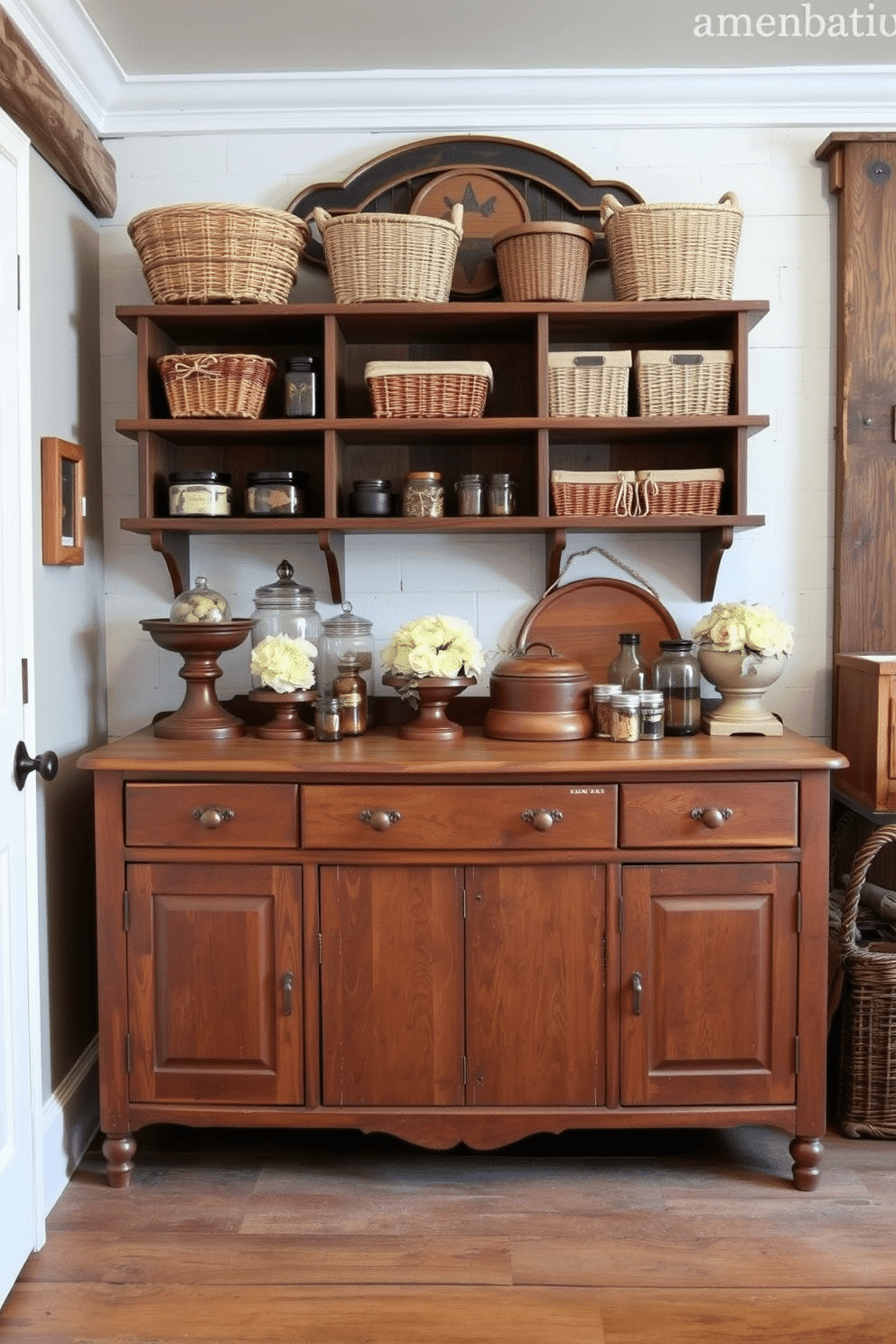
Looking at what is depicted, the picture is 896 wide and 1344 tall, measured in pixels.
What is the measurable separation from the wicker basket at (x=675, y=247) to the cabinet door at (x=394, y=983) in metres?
1.53

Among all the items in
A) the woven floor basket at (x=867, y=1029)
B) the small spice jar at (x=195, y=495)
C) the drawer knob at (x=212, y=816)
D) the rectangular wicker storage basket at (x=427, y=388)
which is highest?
the rectangular wicker storage basket at (x=427, y=388)

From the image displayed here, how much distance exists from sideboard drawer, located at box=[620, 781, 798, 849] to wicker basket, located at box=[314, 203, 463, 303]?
1.33m

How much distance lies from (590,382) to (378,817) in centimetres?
123

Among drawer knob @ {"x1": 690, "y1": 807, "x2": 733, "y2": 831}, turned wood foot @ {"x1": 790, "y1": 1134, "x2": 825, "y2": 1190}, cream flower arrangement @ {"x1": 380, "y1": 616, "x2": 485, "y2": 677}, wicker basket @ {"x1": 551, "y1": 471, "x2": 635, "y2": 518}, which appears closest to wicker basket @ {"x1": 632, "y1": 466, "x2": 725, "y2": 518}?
wicker basket @ {"x1": 551, "y1": 471, "x2": 635, "y2": 518}

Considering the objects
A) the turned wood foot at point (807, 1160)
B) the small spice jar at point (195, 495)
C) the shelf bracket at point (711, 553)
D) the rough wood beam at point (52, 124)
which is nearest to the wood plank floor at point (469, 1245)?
the turned wood foot at point (807, 1160)

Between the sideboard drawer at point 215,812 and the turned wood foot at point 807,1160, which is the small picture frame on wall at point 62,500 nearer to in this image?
the sideboard drawer at point 215,812

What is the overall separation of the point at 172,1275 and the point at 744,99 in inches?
125

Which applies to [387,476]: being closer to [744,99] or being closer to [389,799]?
[389,799]

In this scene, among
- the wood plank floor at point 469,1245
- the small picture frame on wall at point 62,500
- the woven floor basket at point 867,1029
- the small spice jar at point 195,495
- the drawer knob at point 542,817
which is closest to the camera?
the wood plank floor at point 469,1245

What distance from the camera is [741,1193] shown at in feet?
8.73

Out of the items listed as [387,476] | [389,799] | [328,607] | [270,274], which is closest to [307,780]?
[389,799]

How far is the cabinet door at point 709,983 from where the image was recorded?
8.71 ft

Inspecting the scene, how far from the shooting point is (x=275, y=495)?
3.00 metres

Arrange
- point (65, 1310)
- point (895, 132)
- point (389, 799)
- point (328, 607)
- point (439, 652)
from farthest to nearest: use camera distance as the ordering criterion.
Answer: point (328, 607), point (895, 132), point (439, 652), point (389, 799), point (65, 1310)
